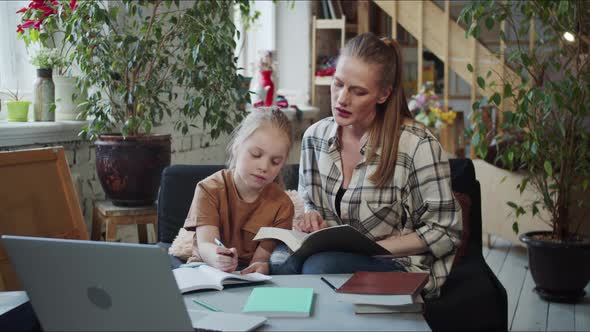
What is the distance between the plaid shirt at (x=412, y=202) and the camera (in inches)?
82.4

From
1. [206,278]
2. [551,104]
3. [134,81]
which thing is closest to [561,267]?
[551,104]

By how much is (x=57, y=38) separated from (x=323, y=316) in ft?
7.92

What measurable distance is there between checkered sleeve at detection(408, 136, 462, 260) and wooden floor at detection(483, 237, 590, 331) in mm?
1226

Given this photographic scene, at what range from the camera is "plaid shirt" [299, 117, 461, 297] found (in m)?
2.09

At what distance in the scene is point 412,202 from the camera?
2.15 m

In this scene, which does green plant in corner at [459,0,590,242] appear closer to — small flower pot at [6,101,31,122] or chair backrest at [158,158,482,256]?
chair backrest at [158,158,482,256]

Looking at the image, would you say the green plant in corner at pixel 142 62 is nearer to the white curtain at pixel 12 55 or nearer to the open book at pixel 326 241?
the white curtain at pixel 12 55

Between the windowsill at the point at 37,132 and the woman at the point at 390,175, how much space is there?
1329 mm

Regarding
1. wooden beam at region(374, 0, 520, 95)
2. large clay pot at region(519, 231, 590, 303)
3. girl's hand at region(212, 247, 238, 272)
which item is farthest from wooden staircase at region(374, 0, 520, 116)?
girl's hand at region(212, 247, 238, 272)

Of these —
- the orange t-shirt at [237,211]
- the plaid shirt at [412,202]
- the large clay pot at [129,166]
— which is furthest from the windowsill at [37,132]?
the plaid shirt at [412,202]

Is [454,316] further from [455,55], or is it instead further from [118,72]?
[455,55]

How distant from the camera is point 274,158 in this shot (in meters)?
2.03

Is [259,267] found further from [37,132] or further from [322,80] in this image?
[322,80]

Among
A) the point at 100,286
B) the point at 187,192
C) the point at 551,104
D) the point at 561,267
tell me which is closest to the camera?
A: the point at 100,286
